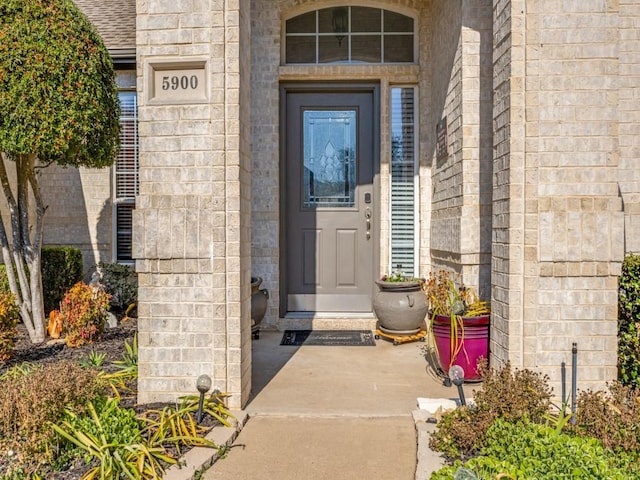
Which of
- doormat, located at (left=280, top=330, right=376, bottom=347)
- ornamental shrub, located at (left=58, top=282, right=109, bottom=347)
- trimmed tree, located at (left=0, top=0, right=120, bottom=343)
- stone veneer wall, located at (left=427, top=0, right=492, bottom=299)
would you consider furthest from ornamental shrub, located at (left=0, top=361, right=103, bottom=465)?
stone veneer wall, located at (left=427, top=0, right=492, bottom=299)

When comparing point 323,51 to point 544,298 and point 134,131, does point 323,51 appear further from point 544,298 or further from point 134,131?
point 544,298

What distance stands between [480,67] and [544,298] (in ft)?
6.78

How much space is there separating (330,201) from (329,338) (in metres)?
1.53

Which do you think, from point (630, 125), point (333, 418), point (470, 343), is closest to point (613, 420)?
point (470, 343)

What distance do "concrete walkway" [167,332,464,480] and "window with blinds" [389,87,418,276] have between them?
123 centimetres

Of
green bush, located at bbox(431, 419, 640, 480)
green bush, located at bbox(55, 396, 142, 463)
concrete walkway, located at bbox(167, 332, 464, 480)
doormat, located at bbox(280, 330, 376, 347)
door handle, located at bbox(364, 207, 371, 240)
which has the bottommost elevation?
concrete walkway, located at bbox(167, 332, 464, 480)

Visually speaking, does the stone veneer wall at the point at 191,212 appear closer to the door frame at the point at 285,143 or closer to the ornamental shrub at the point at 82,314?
the ornamental shrub at the point at 82,314

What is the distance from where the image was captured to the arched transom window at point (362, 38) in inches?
214

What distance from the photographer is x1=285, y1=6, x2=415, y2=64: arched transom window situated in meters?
5.44

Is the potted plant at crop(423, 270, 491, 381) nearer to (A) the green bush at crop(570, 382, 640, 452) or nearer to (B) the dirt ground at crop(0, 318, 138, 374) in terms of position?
(A) the green bush at crop(570, 382, 640, 452)

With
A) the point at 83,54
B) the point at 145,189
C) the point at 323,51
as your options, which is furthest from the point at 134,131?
the point at 145,189

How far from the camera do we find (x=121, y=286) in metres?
5.66

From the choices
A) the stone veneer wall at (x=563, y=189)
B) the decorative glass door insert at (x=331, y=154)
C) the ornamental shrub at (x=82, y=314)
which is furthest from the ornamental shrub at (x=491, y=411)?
the decorative glass door insert at (x=331, y=154)

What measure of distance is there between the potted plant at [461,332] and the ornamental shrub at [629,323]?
82cm
